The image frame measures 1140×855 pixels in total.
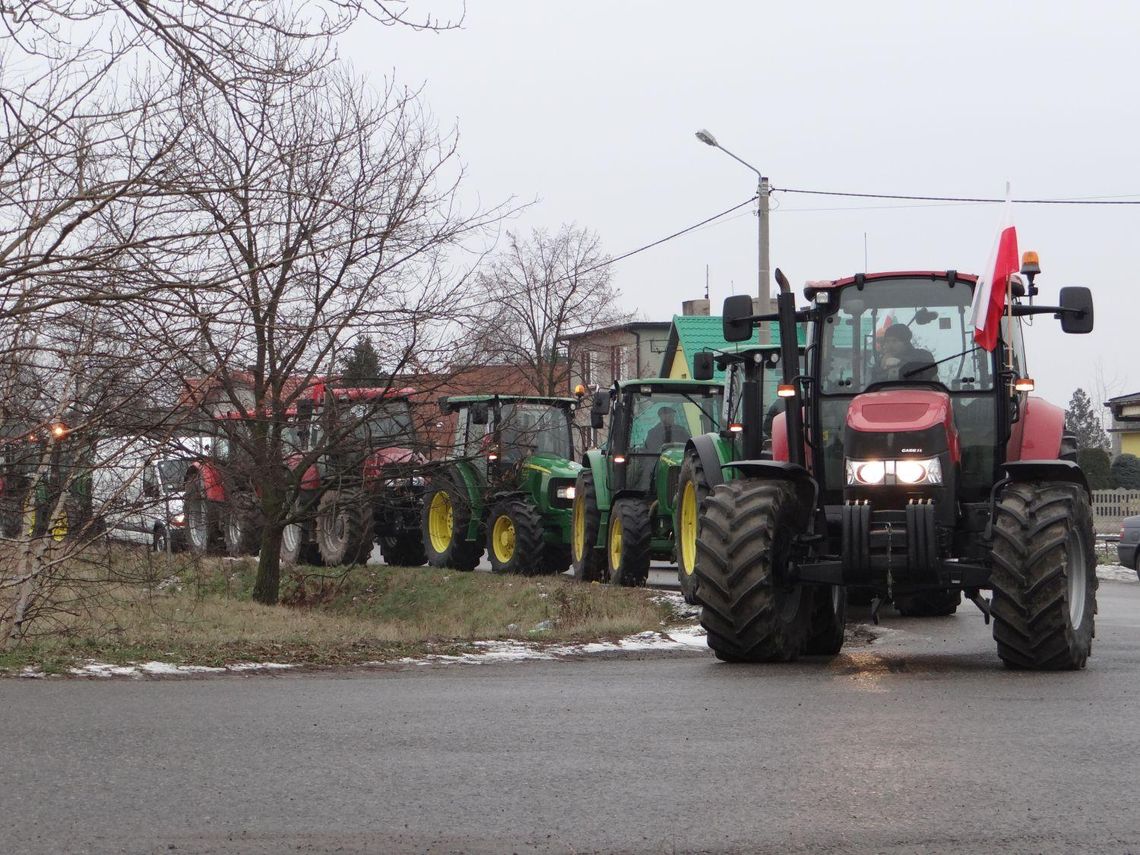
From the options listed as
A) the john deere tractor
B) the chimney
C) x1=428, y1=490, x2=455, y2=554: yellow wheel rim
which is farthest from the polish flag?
the chimney

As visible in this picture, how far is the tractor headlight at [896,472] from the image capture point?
1134 cm

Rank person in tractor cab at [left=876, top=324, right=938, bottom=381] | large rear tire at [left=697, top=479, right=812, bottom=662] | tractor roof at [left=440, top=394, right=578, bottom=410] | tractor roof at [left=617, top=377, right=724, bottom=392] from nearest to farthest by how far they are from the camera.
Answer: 1. large rear tire at [left=697, top=479, right=812, bottom=662]
2. person in tractor cab at [left=876, top=324, right=938, bottom=381]
3. tractor roof at [left=617, top=377, right=724, bottom=392]
4. tractor roof at [left=440, top=394, right=578, bottom=410]

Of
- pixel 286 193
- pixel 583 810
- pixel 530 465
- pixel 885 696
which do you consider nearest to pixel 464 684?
pixel 885 696

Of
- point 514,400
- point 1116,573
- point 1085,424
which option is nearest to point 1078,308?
Result: point 514,400

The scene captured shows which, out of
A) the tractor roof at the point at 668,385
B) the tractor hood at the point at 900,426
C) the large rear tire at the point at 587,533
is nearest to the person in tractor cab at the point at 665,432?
the tractor roof at the point at 668,385

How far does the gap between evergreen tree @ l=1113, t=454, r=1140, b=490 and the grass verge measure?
3566 cm

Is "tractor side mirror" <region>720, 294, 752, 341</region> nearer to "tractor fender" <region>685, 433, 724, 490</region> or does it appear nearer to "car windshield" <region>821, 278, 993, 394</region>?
"car windshield" <region>821, 278, 993, 394</region>

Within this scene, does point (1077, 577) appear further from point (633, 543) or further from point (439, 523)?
point (439, 523)

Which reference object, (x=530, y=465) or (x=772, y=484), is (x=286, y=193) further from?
(x=530, y=465)

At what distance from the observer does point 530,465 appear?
2466 centimetres

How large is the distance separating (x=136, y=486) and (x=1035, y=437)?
7.44 m

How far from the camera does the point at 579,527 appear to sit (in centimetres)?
2258

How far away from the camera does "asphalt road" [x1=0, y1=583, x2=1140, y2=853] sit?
5551 mm

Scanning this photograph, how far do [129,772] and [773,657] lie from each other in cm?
620
